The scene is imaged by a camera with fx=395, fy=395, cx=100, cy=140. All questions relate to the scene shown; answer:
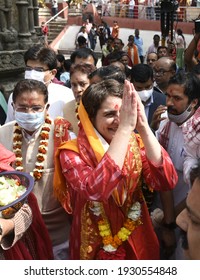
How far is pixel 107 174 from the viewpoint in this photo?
1.75 m

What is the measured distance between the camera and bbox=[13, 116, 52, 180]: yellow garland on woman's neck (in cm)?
243

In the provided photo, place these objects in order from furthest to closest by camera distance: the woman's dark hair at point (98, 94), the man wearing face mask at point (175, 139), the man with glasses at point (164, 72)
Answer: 1. the man with glasses at point (164, 72)
2. the man wearing face mask at point (175, 139)
3. the woman's dark hair at point (98, 94)

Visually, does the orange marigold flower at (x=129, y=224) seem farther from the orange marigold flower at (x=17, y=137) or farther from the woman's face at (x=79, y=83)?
the woman's face at (x=79, y=83)

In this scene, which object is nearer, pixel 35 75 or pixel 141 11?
pixel 35 75

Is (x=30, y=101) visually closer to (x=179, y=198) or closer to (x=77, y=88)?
(x=77, y=88)

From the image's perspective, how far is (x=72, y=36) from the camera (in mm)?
19391

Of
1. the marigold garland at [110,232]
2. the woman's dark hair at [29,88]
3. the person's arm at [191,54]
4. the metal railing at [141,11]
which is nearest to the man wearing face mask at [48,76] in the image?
the woman's dark hair at [29,88]

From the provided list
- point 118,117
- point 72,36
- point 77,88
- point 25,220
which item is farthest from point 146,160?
point 72,36

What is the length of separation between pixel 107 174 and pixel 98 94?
1.46ft

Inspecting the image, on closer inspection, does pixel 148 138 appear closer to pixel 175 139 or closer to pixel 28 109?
pixel 175 139

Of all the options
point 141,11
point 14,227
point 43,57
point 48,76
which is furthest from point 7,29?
point 141,11

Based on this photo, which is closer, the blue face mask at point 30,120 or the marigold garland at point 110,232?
the marigold garland at point 110,232

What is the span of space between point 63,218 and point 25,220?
56cm

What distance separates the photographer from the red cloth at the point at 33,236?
2086mm
